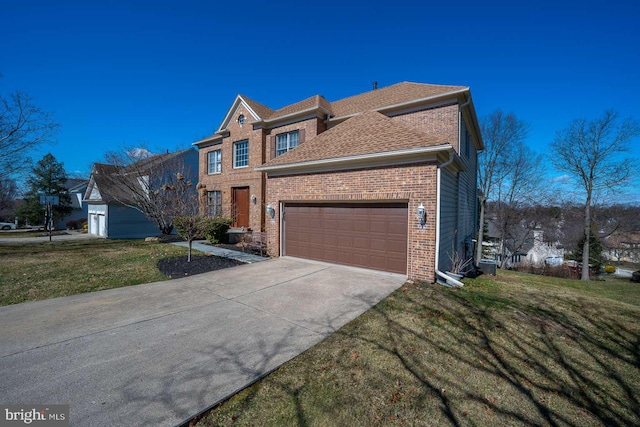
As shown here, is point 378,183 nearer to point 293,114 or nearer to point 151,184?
point 293,114

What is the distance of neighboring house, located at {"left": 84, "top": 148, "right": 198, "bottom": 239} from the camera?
17.9 metres

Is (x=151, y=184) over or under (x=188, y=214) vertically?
over

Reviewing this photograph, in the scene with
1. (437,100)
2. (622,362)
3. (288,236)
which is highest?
(437,100)

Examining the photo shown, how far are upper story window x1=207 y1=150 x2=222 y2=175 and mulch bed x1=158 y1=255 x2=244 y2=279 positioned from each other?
9890mm

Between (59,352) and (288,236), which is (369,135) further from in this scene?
(59,352)

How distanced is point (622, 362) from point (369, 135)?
7.68 m

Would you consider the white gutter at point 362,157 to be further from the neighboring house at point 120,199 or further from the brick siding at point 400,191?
the neighboring house at point 120,199

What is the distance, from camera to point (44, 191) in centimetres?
2862

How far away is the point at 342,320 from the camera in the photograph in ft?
15.5

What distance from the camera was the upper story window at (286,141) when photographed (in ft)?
48.0

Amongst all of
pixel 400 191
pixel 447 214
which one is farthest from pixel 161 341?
pixel 447 214

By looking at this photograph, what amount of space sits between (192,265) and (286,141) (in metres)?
8.87

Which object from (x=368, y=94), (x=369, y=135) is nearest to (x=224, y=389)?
(x=369, y=135)

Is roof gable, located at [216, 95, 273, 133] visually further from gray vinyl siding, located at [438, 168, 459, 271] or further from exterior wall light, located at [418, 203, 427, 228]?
exterior wall light, located at [418, 203, 427, 228]
